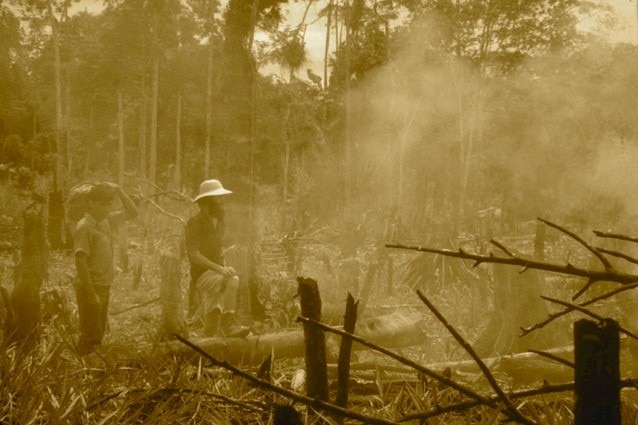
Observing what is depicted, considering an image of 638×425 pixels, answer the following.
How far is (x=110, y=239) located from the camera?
543cm

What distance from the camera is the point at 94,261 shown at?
520cm

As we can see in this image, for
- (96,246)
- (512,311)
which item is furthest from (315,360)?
(512,311)

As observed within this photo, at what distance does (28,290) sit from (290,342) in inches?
87.5

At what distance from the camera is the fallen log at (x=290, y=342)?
3.72 m

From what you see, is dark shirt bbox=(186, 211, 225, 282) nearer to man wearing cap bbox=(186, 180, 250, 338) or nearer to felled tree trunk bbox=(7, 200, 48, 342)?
man wearing cap bbox=(186, 180, 250, 338)

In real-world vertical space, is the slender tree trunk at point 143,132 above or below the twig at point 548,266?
above

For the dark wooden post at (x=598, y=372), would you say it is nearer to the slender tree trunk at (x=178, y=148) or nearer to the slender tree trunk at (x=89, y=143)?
the slender tree trunk at (x=178, y=148)

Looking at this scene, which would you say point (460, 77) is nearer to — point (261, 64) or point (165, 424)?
point (261, 64)

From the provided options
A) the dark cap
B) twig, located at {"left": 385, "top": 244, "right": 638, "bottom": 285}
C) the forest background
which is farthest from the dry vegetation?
the forest background

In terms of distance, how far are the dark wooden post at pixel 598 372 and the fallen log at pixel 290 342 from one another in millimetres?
1564

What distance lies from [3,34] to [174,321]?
23.6m

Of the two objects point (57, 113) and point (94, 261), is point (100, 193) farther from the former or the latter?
point (57, 113)

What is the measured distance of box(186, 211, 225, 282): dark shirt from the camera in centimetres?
591

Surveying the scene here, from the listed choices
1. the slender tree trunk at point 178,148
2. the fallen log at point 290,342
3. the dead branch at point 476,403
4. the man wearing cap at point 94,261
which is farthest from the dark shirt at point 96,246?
the slender tree trunk at point 178,148
